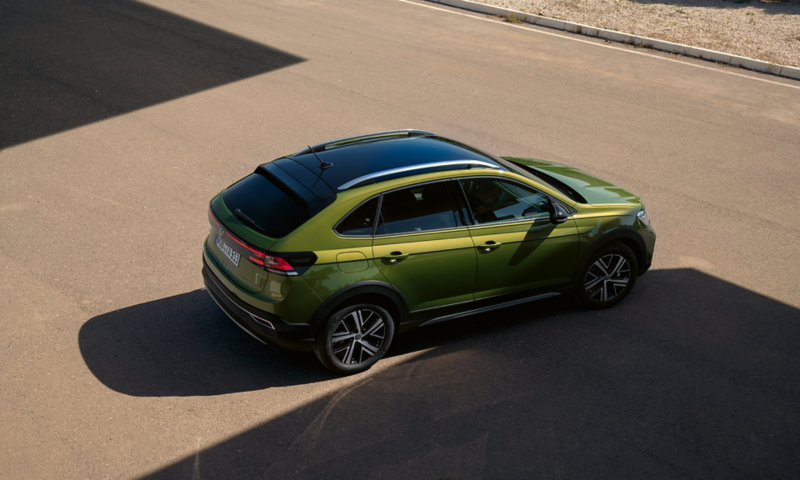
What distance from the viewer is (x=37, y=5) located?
17156 mm

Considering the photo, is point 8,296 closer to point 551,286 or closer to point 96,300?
point 96,300

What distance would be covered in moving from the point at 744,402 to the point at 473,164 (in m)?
2.88

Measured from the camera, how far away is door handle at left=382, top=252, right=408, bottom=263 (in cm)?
540

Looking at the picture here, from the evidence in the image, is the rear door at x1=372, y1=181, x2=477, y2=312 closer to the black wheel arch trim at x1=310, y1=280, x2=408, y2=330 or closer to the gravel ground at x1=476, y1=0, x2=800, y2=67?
the black wheel arch trim at x1=310, y1=280, x2=408, y2=330

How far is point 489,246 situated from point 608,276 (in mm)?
1493

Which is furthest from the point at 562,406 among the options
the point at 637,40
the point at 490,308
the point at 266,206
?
the point at 637,40

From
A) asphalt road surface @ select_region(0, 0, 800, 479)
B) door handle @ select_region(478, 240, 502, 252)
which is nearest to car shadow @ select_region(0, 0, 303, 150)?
asphalt road surface @ select_region(0, 0, 800, 479)

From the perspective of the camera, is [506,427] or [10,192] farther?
[10,192]

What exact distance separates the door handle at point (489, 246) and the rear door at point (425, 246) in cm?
10

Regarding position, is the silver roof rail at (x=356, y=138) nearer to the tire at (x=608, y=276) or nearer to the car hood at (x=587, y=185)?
the car hood at (x=587, y=185)

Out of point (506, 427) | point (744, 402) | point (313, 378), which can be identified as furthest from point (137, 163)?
point (744, 402)

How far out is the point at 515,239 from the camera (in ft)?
19.7

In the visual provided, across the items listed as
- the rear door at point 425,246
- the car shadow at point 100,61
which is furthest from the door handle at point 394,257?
the car shadow at point 100,61

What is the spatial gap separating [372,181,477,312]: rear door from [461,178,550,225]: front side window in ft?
0.69
